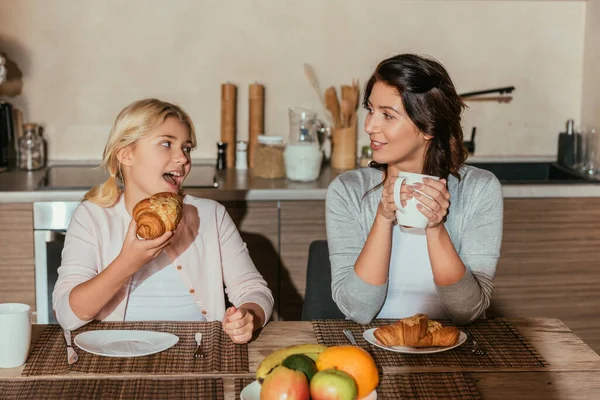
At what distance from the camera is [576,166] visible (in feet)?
10.5

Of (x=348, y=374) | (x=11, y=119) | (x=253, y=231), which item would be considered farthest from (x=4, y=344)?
(x=11, y=119)

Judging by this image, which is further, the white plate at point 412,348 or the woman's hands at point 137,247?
the woman's hands at point 137,247

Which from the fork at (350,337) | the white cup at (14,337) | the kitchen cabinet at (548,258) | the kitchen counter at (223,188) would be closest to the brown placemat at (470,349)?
the fork at (350,337)

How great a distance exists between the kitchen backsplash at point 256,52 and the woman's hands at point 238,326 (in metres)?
1.75

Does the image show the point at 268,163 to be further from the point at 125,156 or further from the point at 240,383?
the point at 240,383

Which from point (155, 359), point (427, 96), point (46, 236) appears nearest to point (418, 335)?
point (155, 359)

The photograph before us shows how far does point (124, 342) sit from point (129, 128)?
558 mm

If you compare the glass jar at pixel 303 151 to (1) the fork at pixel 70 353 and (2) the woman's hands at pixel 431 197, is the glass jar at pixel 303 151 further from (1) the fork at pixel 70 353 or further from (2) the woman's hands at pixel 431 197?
(1) the fork at pixel 70 353

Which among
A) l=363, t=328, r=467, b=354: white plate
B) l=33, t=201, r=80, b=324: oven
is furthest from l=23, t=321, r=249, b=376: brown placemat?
l=33, t=201, r=80, b=324: oven

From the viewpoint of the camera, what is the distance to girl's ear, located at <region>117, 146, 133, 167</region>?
1.92 m

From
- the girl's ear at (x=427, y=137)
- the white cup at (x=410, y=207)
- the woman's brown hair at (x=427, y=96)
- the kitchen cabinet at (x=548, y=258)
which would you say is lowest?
the kitchen cabinet at (x=548, y=258)

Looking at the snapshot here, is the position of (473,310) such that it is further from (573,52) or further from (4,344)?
(573,52)

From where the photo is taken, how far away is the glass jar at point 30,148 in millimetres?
3088

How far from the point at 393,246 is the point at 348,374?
0.68 meters
